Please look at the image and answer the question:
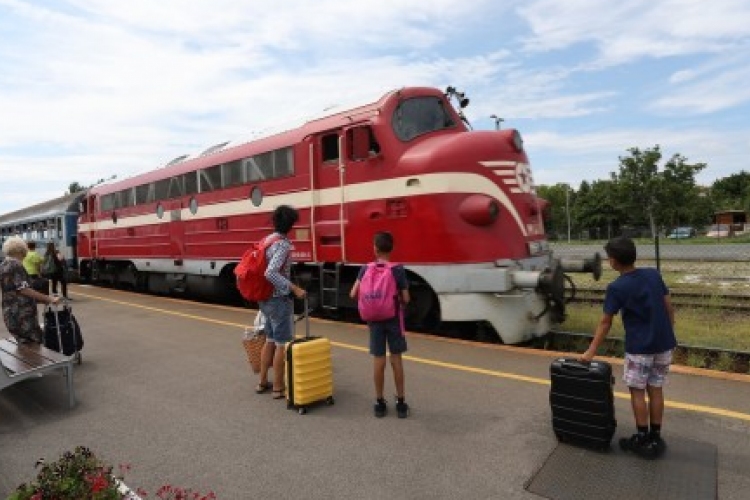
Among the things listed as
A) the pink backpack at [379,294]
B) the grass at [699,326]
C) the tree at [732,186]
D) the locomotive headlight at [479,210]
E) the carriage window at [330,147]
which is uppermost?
the tree at [732,186]

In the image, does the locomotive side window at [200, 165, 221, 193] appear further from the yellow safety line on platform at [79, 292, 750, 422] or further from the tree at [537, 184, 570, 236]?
the tree at [537, 184, 570, 236]

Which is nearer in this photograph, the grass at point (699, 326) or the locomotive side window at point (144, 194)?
the grass at point (699, 326)

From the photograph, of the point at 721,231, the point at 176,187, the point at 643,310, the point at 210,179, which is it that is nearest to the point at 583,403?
the point at 643,310

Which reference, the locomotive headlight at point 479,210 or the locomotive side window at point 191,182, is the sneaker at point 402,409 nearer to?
the locomotive headlight at point 479,210

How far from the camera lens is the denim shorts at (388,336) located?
16.2ft

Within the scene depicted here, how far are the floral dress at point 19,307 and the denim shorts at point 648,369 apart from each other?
5.95 metres

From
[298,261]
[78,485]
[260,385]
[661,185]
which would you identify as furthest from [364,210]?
[661,185]

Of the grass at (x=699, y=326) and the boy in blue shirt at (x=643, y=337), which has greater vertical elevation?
the boy in blue shirt at (x=643, y=337)

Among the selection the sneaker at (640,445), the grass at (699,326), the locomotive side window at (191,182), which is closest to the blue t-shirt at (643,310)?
the sneaker at (640,445)

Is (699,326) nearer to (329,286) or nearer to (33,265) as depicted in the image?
(329,286)

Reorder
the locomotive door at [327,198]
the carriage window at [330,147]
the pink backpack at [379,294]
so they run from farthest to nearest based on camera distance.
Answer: the carriage window at [330,147]
the locomotive door at [327,198]
the pink backpack at [379,294]

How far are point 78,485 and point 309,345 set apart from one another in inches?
100.0

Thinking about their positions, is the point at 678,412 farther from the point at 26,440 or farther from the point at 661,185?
the point at 661,185

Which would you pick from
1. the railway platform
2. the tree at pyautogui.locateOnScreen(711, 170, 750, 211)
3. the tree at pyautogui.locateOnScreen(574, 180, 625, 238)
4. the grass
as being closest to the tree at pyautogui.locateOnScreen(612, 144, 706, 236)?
the tree at pyautogui.locateOnScreen(574, 180, 625, 238)
